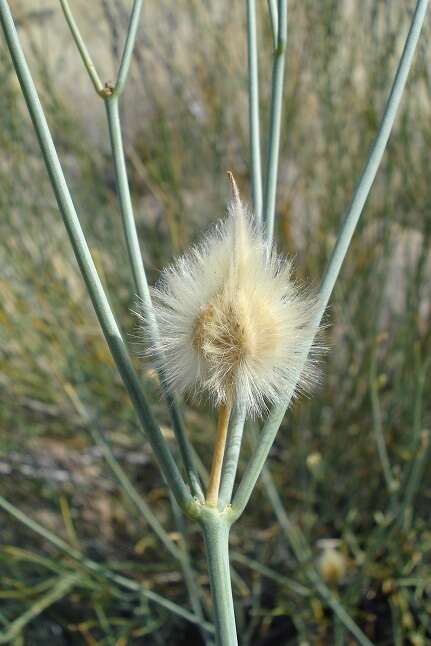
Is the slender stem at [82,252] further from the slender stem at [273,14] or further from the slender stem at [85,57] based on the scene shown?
the slender stem at [273,14]

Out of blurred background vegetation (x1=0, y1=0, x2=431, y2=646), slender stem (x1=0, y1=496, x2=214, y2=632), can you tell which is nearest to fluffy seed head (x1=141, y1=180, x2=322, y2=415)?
slender stem (x1=0, y1=496, x2=214, y2=632)

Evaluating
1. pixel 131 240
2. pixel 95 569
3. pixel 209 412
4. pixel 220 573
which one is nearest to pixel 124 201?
pixel 131 240

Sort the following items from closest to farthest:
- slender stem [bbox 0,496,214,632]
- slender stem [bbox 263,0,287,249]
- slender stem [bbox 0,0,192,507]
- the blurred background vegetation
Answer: slender stem [bbox 0,0,192,507]
slender stem [bbox 263,0,287,249]
slender stem [bbox 0,496,214,632]
the blurred background vegetation

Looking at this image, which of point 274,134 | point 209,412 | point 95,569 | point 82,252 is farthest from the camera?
point 209,412

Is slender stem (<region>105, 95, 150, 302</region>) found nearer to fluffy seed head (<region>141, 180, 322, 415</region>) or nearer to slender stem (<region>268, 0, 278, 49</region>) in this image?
fluffy seed head (<region>141, 180, 322, 415</region>)

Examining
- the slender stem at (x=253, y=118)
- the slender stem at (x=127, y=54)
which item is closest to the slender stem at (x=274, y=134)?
the slender stem at (x=253, y=118)

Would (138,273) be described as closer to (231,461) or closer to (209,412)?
(231,461)
